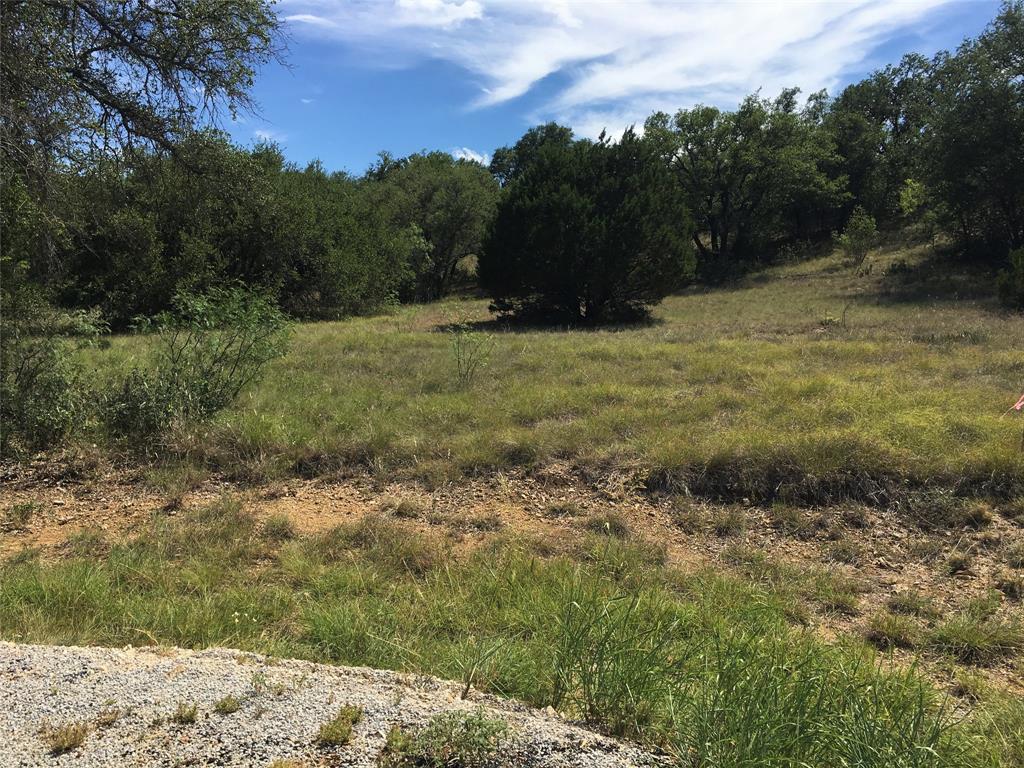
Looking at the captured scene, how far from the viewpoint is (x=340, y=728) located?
1899 millimetres

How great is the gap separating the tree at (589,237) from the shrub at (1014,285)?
27.8 ft

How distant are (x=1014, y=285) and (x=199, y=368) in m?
19.5

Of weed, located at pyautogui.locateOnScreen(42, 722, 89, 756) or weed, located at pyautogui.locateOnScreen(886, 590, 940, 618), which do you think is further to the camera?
weed, located at pyautogui.locateOnScreen(886, 590, 940, 618)

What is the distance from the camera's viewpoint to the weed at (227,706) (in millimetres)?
2029

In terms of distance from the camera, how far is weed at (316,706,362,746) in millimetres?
1872

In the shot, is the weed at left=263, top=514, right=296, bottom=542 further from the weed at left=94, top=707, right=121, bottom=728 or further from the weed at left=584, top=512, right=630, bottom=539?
the weed at left=94, top=707, right=121, bottom=728

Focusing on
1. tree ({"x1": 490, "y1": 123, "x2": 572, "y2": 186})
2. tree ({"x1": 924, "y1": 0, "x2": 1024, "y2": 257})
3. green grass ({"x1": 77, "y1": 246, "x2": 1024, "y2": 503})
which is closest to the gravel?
green grass ({"x1": 77, "y1": 246, "x2": 1024, "y2": 503})

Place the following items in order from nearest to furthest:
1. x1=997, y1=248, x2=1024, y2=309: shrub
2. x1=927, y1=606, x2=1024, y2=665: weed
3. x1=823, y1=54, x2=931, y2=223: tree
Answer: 1. x1=927, y1=606, x2=1024, y2=665: weed
2. x1=997, y1=248, x2=1024, y2=309: shrub
3. x1=823, y1=54, x2=931, y2=223: tree

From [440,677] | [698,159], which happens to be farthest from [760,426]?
[698,159]

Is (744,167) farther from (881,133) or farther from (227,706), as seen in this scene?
(227,706)

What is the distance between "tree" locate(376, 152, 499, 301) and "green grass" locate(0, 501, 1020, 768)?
32.1 meters

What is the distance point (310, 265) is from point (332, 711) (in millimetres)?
22949

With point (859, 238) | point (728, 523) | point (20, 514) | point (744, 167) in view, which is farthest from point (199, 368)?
point (744, 167)

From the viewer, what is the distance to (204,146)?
7660 mm
